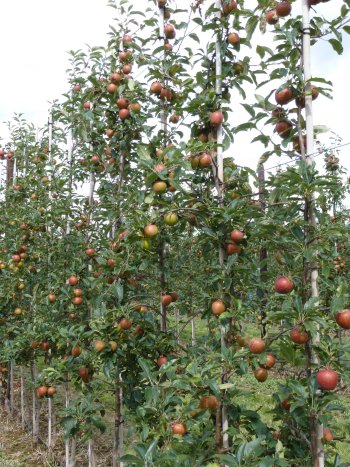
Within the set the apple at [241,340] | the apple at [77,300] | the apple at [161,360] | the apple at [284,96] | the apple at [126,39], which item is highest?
the apple at [126,39]

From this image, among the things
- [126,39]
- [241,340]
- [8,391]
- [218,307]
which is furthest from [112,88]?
[8,391]

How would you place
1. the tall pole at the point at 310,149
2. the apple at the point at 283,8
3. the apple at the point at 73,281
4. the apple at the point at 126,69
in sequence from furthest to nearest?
the apple at the point at 73,281, the apple at the point at 126,69, the apple at the point at 283,8, the tall pole at the point at 310,149

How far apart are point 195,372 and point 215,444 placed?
41cm

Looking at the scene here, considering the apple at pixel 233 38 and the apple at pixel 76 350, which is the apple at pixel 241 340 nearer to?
the apple at pixel 76 350

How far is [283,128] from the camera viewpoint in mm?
2113

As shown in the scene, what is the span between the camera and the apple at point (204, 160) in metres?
2.39

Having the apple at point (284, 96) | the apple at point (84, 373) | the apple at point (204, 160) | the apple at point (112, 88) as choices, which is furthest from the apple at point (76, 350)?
the apple at point (284, 96)

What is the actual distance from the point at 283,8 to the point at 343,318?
58.1 inches

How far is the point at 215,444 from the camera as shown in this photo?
2162mm

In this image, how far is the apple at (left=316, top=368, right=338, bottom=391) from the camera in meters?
1.74

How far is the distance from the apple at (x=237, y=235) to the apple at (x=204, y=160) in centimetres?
41

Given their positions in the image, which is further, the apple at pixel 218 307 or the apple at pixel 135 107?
the apple at pixel 135 107

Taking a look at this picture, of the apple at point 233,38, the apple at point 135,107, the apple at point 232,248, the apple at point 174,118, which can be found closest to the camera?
the apple at point 232,248

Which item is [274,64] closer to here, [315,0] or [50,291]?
[315,0]
